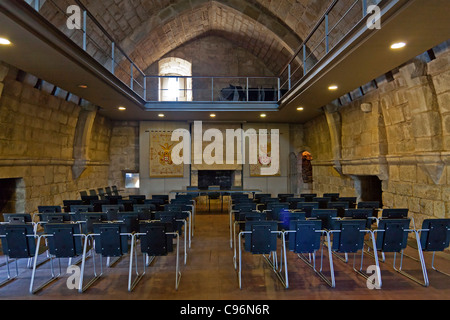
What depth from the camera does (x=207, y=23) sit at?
12.0m

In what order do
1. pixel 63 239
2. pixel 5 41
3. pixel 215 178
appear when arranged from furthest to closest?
pixel 215 178
pixel 5 41
pixel 63 239

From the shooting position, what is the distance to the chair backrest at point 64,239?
3602 millimetres

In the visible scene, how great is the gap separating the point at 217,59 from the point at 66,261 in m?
10.7

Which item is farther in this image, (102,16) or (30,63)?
(102,16)

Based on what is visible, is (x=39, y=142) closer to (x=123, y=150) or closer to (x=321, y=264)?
(x=123, y=150)

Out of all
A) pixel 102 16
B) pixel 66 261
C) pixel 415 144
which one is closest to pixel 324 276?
pixel 415 144

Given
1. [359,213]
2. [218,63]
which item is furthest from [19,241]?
[218,63]

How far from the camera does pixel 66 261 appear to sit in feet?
15.8

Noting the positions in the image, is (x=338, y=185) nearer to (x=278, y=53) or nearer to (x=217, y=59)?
(x=278, y=53)

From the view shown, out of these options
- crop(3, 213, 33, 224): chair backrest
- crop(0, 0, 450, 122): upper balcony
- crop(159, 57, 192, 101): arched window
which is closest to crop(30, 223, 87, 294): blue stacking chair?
crop(3, 213, 33, 224): chair backrest

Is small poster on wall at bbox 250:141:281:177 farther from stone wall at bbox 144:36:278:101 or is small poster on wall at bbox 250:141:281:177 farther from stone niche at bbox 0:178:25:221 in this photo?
stone niche at bbox 0:178:25:221

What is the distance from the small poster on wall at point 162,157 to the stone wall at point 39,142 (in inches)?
106

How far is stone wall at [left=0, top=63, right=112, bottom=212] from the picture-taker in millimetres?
5926

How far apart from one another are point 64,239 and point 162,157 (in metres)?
8.39
